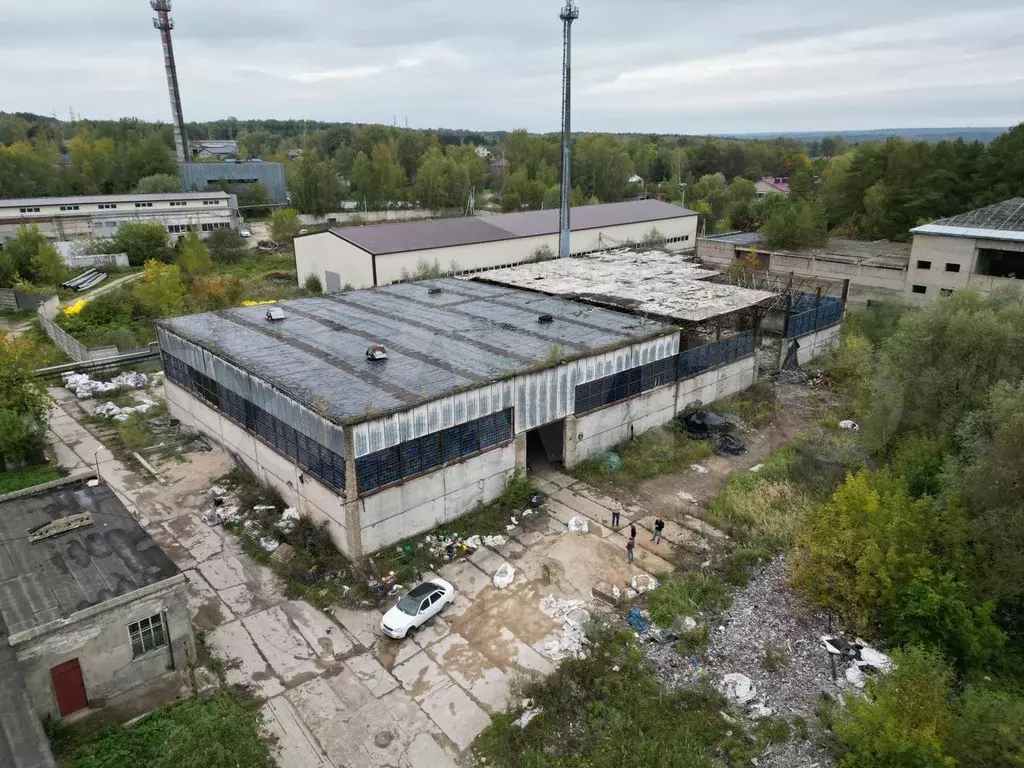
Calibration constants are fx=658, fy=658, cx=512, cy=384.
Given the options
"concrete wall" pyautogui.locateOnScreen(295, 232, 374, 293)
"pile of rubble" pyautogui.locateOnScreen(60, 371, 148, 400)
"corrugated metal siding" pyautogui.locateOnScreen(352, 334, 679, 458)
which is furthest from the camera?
"concrete wall" pyautogui.locateOnScreen(295, 232, 374, 293)

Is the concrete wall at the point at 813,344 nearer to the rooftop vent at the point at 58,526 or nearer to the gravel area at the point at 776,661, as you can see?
the gravel area at the point at 776,661

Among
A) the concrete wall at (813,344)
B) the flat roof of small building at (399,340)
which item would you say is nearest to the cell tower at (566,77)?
the flat roof of small building at (399,340)

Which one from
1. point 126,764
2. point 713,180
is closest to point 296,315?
point 126,764

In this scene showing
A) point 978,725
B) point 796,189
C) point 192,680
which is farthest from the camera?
point 796,189

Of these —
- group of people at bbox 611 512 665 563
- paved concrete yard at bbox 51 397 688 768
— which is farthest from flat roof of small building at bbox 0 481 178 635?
group of people at bbox 611 512 665 563

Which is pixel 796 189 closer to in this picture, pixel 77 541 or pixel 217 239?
pixel 217 239

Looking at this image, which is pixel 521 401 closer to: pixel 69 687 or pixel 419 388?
pixel 419 388

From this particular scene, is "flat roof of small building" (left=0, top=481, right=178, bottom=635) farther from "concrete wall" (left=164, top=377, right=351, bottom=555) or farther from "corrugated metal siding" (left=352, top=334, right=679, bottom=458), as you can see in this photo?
"corrugated metal siding" (left=352, top=334, right=679, bottom=458)

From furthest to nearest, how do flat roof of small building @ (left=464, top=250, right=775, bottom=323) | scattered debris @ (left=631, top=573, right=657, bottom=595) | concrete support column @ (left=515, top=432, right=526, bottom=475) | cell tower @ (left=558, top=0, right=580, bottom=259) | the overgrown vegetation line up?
cell tower @ (left=558, top=0, right=580, bottom=259), flat roof of small building @ (left=464, top=250, right=775, bottom=323), concrete support column @ (left=515, top=432, right=526, bottom=475), scattered debris @ (left=631, top=573, right=657, bottom=595), the overgrown vegetation
